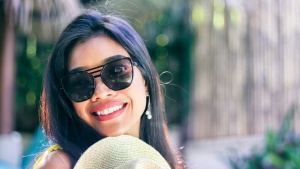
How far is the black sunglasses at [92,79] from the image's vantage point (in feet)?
6.06

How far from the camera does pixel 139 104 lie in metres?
1.98

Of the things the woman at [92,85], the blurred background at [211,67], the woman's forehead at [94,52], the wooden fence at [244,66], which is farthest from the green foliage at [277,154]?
the woman's forehead at [94,52]

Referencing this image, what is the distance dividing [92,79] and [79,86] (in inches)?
1.7

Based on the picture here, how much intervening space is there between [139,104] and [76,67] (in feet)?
0.78

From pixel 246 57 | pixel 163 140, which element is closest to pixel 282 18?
pixel 246 57

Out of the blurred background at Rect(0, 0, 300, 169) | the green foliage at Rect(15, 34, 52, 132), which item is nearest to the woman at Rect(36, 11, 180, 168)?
the blurred background at Rect(0, 0, 300, 169)

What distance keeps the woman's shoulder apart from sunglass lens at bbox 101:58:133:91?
0.24 m

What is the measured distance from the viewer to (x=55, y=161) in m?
1.73

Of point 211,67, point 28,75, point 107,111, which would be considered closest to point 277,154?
point 211,67

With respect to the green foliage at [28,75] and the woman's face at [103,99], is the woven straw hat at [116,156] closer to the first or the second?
the woman's face at [103,99]

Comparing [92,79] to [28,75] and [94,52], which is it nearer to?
[94,52]

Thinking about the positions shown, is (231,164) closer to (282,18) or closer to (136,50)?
(282,18)

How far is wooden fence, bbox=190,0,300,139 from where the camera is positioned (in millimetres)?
6871

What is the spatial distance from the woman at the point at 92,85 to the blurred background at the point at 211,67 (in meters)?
3.36
